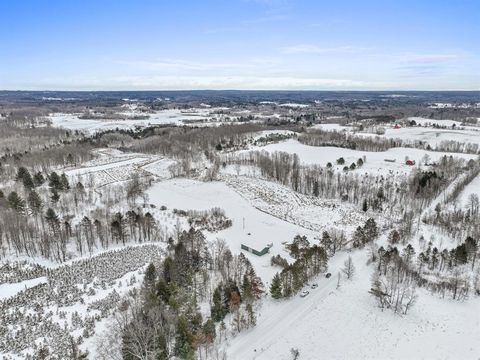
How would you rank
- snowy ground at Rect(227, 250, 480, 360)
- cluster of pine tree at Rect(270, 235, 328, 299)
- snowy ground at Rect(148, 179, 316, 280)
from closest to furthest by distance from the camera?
snowy ground at Rect(227, 250, 480, 360), cluster of pine tree at Rect(270, 235, 328, 299), snowy ground at Rect(148, 179, 316, 280)

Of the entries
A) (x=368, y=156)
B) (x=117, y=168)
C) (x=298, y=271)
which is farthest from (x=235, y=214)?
(x=368, y=156)

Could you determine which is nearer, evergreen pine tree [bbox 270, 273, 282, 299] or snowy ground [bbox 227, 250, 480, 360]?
snowy ground [bbox 227, 250, 480, 360]


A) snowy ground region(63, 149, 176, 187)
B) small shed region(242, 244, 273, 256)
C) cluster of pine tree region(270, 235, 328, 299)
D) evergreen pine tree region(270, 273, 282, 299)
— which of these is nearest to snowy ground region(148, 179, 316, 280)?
small shed region(242, 244, 273, 256)

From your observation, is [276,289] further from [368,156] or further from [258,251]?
[368,156]

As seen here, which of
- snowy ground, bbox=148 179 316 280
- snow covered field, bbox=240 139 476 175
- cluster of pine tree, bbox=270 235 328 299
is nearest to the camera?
cluster of pine tree, bbox=270 235 328 299

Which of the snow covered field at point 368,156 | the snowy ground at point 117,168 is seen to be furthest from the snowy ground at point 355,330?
the snow covered field at point 368,156

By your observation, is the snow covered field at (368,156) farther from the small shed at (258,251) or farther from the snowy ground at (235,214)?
the small shed at (258,251)

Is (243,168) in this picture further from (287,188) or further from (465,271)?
(465,271)

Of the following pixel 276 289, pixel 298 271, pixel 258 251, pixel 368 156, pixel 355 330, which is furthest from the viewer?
pixel 368 156

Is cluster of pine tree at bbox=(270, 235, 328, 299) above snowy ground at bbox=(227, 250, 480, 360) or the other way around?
above

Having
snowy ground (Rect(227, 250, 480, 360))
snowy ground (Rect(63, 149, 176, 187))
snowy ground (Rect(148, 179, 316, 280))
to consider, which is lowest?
snowy ground (Rect(227, 250, 480, 360))

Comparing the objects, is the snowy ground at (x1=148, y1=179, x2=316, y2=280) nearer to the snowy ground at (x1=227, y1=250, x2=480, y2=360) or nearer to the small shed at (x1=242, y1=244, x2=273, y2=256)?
the small shed at (x1=242, y1=244, x2=273, y2=256)

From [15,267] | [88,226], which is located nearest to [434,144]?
[88,226]
